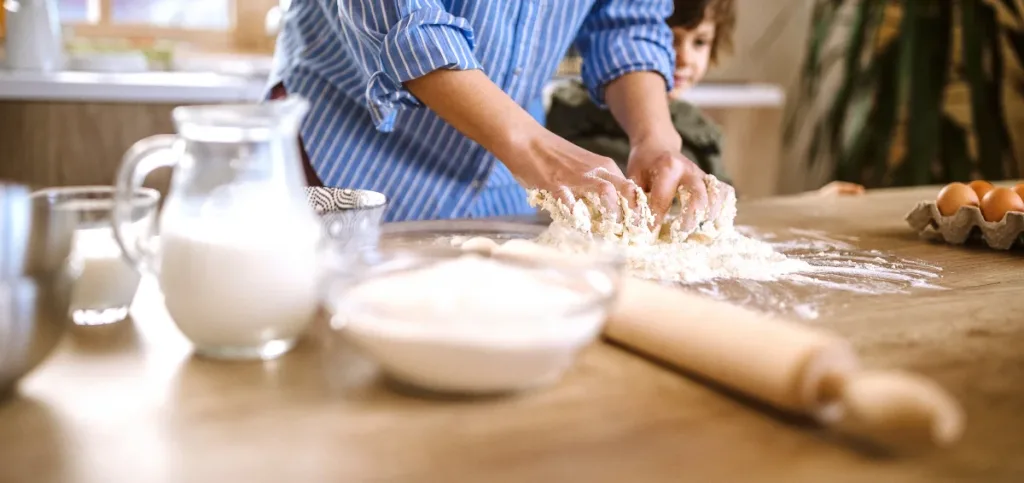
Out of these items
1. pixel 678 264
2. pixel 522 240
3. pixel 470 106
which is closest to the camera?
pixel 522 240

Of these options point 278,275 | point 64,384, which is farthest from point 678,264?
point 64,384

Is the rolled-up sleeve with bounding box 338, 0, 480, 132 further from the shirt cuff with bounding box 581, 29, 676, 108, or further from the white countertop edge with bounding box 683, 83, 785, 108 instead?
the white countertop edge with bounding box 683, 83, 785, 108

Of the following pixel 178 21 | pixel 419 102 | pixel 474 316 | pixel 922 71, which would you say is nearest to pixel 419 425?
pixel 474 316

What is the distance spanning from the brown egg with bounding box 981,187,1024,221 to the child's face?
0.84 meters

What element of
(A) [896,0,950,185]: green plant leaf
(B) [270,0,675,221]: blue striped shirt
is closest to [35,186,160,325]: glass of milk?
(B) [270,0,675,221]: blue striped shirt

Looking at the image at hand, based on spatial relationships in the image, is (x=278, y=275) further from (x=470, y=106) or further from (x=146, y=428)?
(x=470, y=106)

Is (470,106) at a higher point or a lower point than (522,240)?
higher

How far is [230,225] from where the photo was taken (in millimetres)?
548

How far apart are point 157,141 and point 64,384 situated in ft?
0.53

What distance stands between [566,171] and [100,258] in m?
0.50

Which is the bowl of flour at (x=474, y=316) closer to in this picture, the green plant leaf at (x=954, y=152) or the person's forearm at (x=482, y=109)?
the person's forearm at (x=482, y=109)

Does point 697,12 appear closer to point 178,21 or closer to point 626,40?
point 626,40

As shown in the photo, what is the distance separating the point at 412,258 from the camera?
62cm

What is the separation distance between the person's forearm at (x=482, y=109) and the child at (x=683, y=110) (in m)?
Answer: 0.77
